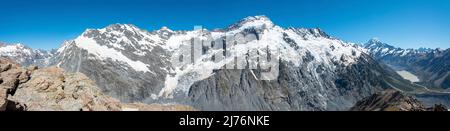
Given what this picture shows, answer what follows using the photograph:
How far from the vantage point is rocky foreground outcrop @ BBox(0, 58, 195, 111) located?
6019 cm

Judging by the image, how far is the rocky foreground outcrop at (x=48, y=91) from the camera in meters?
60.2

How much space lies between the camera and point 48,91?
6500 centimetres

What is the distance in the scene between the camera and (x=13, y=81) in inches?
2452
